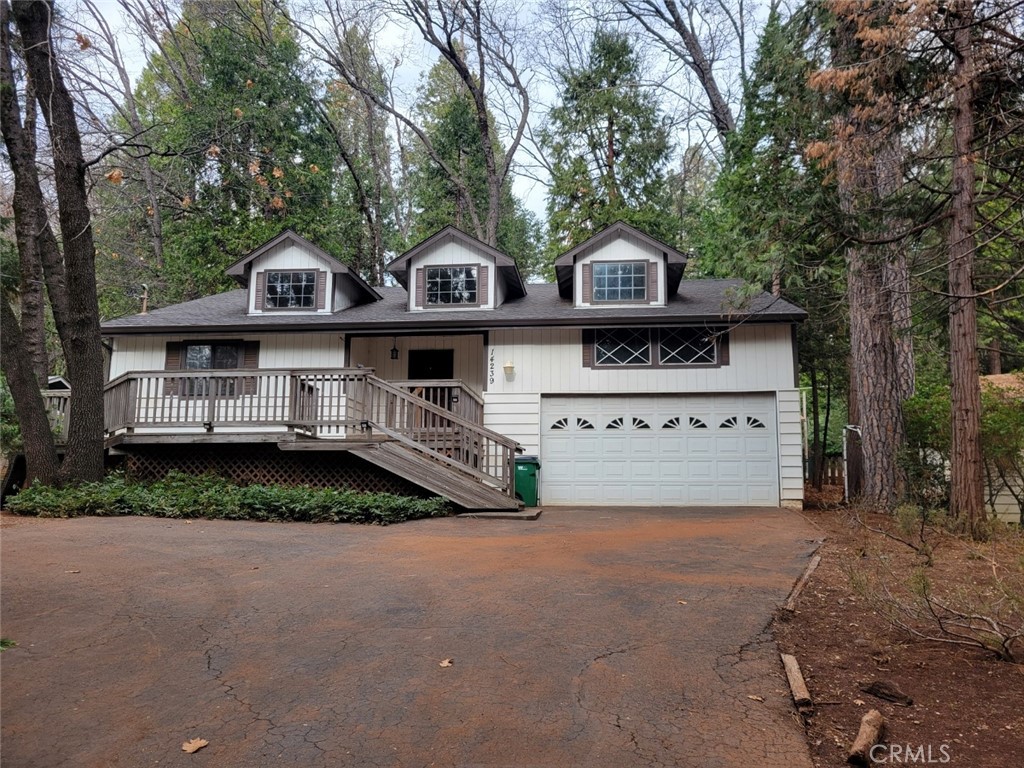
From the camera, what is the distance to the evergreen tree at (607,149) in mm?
23531

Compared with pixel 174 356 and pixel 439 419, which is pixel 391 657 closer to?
pixel 439 419

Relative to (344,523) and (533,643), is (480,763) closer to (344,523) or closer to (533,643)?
(533,643)

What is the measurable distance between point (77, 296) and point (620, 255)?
9984mm

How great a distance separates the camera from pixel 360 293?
601 inches

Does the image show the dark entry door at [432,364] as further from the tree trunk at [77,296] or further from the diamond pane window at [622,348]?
the tree trunk at [77,296]

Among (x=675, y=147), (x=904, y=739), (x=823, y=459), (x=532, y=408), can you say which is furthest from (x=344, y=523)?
(x=675, y=147)

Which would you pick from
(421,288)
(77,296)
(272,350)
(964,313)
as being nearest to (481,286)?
(421,288)

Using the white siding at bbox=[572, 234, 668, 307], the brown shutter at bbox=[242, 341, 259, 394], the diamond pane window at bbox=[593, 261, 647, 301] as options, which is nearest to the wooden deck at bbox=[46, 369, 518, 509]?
the brown shutter at bbox=[242, 341, 259, 394]

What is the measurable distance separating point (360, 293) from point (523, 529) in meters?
8.57

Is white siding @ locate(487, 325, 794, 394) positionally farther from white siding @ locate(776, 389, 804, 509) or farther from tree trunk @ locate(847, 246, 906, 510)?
tree trunk @ locate(847, 246, 906, 510)

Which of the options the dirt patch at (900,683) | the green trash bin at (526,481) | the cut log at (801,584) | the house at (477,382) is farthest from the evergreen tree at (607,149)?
the dirt patch at (900,683)

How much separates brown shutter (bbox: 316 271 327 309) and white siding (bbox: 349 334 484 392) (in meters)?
1.18

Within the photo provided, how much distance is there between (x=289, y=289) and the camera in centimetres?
1422

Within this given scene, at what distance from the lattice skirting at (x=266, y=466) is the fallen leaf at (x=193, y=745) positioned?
7.93m
